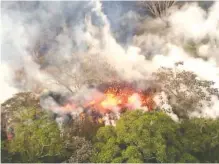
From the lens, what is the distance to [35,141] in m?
15.4

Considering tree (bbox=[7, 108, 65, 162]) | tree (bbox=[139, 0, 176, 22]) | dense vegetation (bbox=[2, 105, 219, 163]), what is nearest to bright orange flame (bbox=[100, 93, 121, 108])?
dense vegetation (bbox=[2, 105, 219, 163])

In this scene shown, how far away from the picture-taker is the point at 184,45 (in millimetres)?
19250

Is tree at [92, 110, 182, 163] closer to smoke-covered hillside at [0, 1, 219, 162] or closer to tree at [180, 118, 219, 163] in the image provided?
smoke-covered hillside at [0, 1, 219, 162]

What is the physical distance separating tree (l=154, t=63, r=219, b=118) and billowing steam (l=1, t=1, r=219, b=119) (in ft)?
0.96

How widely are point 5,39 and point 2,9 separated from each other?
48.5 inches

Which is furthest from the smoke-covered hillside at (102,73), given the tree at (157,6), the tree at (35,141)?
the tree at (157,6)

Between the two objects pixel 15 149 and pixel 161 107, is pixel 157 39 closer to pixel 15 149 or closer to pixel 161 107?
pixel 161 107

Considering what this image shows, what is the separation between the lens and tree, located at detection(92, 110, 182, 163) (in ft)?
49.9

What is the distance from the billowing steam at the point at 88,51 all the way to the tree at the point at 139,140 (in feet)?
3.55

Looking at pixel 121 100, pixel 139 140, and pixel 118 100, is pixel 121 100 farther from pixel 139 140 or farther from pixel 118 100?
pixel 139 140

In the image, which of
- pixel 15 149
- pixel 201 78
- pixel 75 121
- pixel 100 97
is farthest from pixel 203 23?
pixel 15 149

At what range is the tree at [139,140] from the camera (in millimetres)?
15219

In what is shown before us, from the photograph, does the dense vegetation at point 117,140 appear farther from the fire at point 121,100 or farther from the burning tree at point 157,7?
the burning tree at point 157,7

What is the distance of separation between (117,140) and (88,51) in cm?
426
